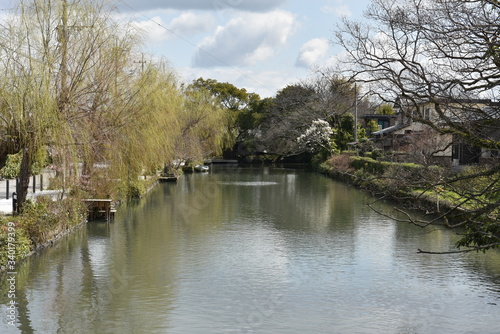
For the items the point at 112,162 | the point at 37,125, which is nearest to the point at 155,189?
the point at 112,162

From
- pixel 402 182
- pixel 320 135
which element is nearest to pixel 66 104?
pixel 402 182

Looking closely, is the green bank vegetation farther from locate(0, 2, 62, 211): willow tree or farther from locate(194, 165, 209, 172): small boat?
locate(194, 165, 209, 172): small boat

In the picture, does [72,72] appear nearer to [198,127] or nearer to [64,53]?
[64,53]

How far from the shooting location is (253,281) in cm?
1116

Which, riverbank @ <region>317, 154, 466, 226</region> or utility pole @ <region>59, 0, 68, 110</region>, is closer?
riverbank @ <region>317, 154, 466, 226</region>

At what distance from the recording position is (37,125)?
12250 mm

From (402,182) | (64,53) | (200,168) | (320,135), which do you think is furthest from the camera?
(320,135)

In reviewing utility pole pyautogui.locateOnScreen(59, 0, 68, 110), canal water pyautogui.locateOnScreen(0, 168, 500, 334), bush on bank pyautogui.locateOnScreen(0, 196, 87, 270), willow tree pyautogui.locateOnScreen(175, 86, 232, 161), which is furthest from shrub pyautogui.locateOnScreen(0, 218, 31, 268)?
willow tree pyautogui.locateOnScreen(175, 86, 232, 161)

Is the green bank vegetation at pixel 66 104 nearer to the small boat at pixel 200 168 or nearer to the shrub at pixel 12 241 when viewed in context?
the shrub at pixel 12 241

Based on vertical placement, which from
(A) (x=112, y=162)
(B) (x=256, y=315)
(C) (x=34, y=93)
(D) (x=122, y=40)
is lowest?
(B) (x=256, y=315)

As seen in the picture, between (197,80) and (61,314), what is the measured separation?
5733 cm

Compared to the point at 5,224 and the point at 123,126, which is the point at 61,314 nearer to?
the point at 5,224

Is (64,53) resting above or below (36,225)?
above

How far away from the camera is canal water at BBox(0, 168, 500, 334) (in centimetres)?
883
